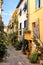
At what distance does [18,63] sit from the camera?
17.9 meters

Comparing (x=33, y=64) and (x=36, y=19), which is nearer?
(x=33, y=64)

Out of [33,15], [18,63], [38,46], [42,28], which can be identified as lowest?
[18,63]

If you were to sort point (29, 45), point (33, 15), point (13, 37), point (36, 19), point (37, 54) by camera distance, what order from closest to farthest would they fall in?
point (37, 54), point (36, 19), point (33, 15), point (29, 45), point (13, 37)

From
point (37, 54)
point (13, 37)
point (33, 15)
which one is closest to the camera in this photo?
point (37, 54)

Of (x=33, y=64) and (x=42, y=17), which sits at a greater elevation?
(x=42, y=17)

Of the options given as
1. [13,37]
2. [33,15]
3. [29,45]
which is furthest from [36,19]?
[13,37]

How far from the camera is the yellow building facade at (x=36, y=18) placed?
767 inches

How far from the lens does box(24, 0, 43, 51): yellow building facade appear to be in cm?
1948

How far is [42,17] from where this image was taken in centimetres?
1909

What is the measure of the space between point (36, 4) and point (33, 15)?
1.54 m

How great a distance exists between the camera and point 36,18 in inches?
829

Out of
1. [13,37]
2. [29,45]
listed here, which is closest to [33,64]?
[29,45]

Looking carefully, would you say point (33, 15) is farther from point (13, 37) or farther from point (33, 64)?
point (13, 37)

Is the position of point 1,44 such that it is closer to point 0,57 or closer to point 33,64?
point 0,57
